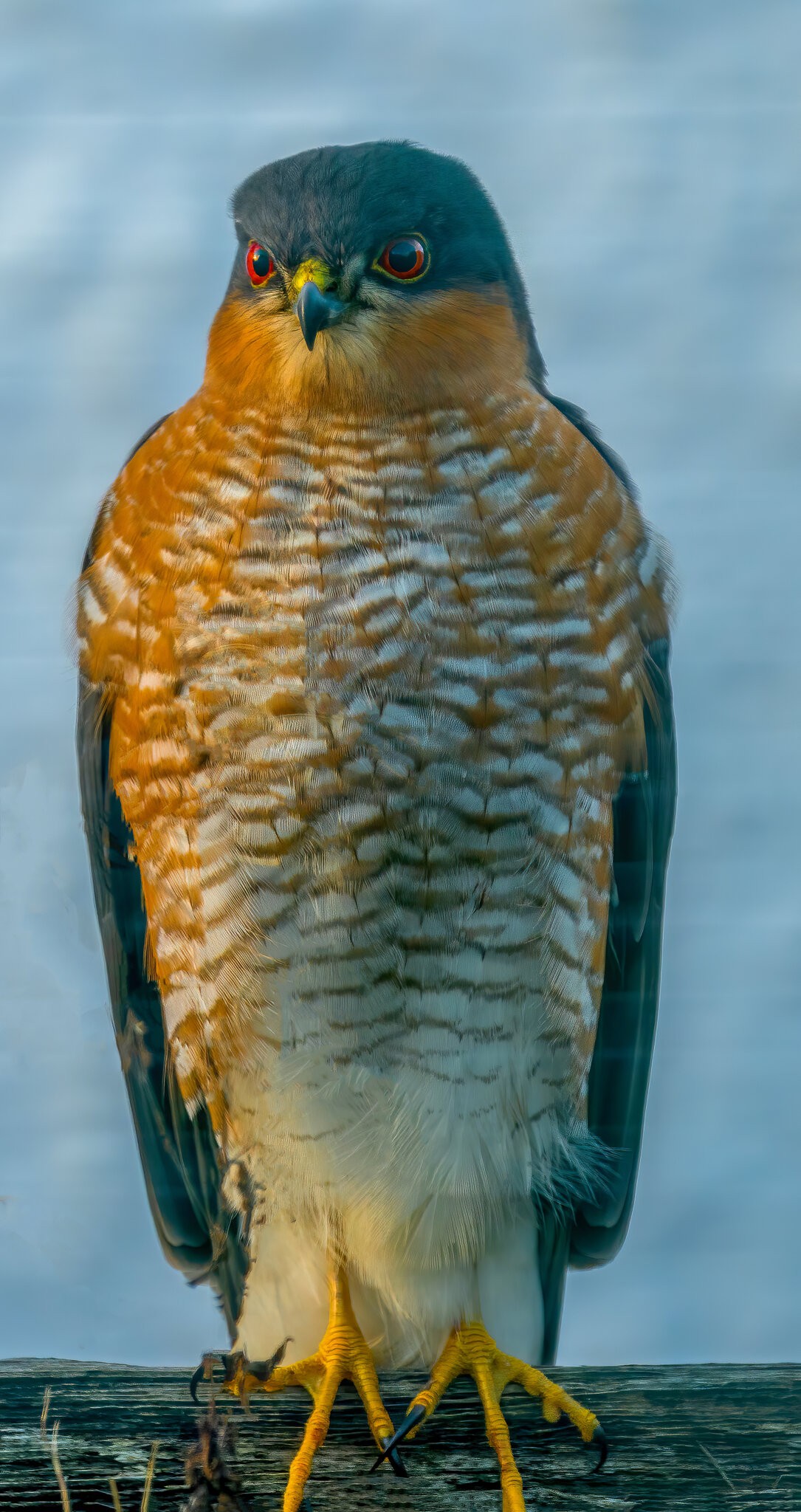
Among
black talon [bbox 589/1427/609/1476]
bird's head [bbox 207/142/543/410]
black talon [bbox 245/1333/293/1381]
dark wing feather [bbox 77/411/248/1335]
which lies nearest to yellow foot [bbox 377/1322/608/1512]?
black talon [bbox 589/1427/609/1476]

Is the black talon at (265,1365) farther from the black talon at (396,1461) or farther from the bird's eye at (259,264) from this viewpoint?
the bird's eye at (259,264)

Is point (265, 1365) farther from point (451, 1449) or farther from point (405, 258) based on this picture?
point (405, 258)

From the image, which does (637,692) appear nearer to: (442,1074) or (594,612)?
(594,612)

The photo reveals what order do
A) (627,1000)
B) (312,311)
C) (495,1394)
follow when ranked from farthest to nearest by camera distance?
(627,1000) < (495,1394) < (312,311)

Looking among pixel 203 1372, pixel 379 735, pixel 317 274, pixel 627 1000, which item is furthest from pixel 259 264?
pixel 203 1372

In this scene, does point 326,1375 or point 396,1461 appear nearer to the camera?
point 396,1461

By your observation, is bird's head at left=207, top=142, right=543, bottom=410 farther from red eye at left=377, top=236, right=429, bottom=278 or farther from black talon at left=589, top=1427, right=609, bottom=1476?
black talon at left=589, top=1427, right=609, bottom=1476

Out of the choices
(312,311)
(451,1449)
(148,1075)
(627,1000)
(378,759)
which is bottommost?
(451,1449)
